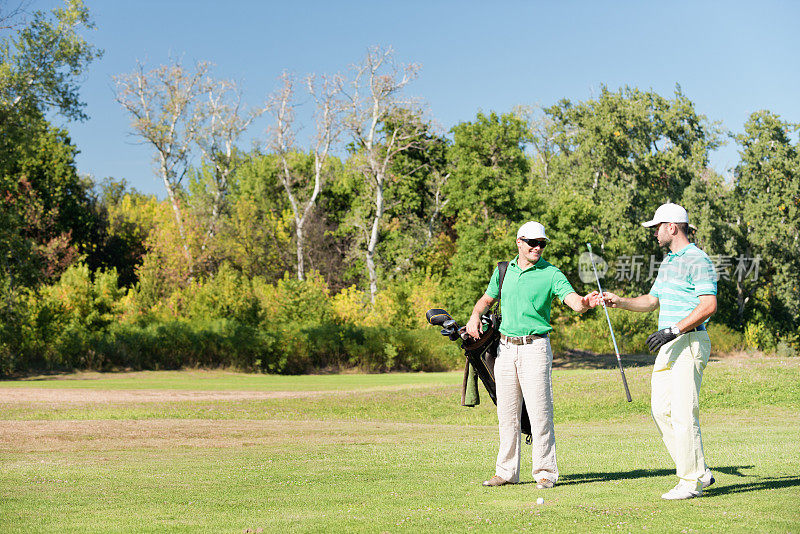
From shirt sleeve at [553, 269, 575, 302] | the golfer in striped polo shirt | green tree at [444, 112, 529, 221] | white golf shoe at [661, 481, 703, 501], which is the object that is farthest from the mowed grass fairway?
green tree at [444, 112, 529, 221]

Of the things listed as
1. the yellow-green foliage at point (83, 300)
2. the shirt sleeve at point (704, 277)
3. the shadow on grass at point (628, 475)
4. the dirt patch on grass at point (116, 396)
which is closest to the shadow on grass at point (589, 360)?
the yellow-green foliage at point (83, 300)

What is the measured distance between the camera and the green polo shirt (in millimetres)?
7953

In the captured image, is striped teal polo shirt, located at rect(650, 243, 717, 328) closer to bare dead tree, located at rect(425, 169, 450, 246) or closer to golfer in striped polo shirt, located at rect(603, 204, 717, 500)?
golfer in striped polo shirt, located at rect(603, 204, 717, 500)

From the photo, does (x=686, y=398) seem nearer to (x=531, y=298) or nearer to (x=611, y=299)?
(x=611, y=299)

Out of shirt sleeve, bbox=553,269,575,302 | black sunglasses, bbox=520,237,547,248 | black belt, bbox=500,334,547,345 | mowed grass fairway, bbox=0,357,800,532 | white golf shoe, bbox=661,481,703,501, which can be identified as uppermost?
black sunglasses, bbox=520,237,547,248

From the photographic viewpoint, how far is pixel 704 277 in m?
7.31

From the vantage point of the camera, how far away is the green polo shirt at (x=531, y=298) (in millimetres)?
7953

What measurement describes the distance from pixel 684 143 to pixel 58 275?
4546 cm

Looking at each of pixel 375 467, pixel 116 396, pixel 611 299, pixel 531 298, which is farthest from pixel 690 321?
pixel 116 396

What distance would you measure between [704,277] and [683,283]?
7.7 inches

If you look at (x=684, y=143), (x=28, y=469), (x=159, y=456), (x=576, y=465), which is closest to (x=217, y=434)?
(x=159, y=456)

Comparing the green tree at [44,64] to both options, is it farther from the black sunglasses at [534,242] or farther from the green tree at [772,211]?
the green tree at [772,211]

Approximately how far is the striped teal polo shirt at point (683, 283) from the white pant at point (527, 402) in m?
1.14

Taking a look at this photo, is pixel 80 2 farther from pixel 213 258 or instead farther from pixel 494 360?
pixel 213 258
